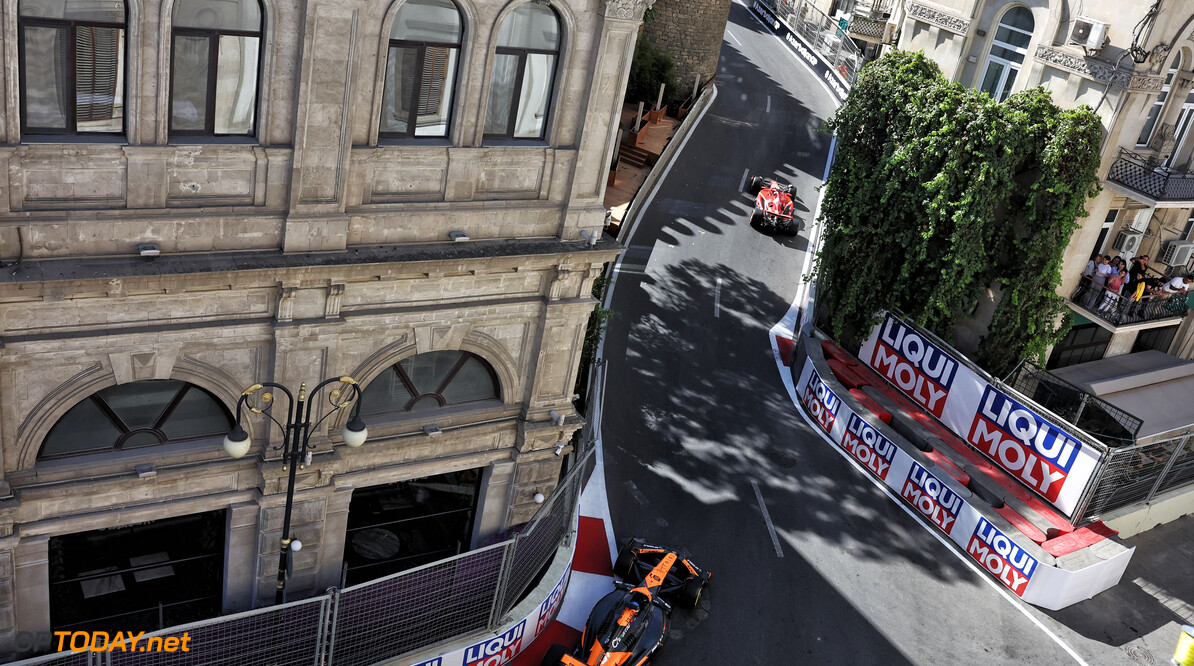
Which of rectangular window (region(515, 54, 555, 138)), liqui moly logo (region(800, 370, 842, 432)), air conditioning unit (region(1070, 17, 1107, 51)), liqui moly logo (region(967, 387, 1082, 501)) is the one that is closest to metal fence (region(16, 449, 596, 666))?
rectangular window (region(515, 54, 555, 138))

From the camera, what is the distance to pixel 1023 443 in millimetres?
24219

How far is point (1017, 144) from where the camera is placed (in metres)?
24.9

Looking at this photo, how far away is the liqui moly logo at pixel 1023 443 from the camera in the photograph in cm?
2334

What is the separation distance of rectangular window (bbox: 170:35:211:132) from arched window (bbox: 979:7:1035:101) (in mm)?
21077

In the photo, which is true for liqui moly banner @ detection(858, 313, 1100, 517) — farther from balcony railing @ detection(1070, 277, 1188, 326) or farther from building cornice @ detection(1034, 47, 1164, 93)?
building cornice @ detection(1034, 47, 1164, 93)

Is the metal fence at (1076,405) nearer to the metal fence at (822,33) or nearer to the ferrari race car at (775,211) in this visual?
the ferrari race car at (775,211)

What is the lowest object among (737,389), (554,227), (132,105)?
(737,389)

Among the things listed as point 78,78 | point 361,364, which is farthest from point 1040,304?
point 78,78

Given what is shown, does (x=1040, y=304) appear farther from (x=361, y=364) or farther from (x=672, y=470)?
(x=361, y=364)

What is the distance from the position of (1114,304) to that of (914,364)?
18.2 feet

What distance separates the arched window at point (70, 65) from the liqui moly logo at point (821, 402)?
18487mm

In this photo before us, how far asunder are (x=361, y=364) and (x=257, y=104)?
4.21 m

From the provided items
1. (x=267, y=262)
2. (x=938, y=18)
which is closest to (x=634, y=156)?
(x=938, y=18)

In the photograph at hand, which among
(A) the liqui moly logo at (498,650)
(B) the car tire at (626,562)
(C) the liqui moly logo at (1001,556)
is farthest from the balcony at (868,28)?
(A) the liqui moly logo at (498,650)
